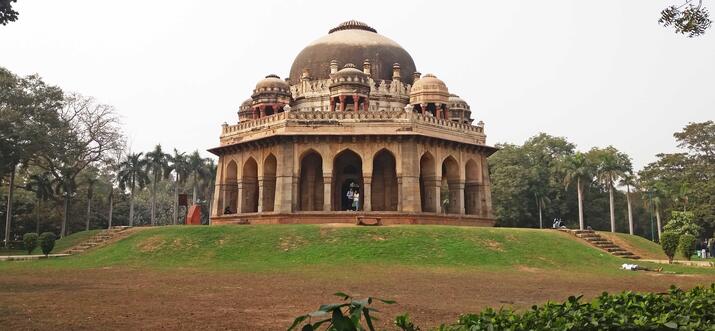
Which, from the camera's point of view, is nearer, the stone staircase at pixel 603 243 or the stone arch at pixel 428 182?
the stone staircase at pixel 603 243

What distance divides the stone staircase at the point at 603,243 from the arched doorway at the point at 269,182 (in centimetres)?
1499

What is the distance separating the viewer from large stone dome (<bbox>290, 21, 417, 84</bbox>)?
109 ft

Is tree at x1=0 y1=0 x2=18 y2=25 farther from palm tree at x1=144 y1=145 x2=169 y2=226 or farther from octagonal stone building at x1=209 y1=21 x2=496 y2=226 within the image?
palm tree at x1=144 y1=145 x2=169 y2=226

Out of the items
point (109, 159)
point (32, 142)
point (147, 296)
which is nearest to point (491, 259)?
point (147, 296)

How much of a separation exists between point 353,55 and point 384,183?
328 inches

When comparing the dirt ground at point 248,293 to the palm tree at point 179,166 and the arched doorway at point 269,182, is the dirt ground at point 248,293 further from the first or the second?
the palm tree at point 179,166

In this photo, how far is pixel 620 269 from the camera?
1852cm

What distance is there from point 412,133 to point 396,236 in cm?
779

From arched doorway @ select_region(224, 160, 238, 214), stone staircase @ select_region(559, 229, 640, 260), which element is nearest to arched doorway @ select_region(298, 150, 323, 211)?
arched doorway @ select_region(224, 160, 238, 214)

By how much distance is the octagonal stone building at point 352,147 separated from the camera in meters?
27.3

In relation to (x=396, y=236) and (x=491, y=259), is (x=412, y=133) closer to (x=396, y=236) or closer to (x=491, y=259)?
(x=396, y=236)

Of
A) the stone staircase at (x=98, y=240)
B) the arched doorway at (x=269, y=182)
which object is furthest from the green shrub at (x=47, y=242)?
the arched doorway at (x=269, y=182)

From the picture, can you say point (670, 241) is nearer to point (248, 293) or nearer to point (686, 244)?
point (686, 244)

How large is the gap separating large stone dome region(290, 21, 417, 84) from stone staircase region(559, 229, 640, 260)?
46.7ft
